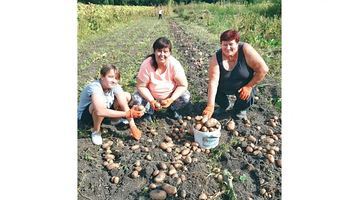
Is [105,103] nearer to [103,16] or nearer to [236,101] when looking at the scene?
[236,101]

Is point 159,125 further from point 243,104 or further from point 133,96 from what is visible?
point 243,104

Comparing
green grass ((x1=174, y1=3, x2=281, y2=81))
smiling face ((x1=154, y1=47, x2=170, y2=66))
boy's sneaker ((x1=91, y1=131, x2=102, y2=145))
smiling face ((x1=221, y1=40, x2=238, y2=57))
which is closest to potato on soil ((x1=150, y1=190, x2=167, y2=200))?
boy's sneaker ((x1=91, y1=131, x2=102, y2=145))

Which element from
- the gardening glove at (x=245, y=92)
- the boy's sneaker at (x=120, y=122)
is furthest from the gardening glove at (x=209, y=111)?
the boy's sneaker at (x=120, y=122)

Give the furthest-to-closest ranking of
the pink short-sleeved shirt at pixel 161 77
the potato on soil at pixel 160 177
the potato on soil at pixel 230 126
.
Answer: the potato on soil at pixel 230 126 → the pink short-sleeved shirt at pixel 161 77 → the potato on soil at pixel 160 177

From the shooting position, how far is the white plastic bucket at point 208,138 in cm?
259

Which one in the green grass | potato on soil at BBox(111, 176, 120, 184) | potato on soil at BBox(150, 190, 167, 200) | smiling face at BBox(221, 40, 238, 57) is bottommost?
potato on soil at BBox(150, 190, 167, 200)

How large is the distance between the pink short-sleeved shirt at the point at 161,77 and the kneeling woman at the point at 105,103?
0.15 meters

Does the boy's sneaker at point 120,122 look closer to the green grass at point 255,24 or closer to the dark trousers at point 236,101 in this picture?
the dark trousers at point 236,101

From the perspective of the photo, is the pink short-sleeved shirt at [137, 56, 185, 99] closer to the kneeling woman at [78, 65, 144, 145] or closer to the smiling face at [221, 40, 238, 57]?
the kneeling woman at [78, 65, 144, 145]

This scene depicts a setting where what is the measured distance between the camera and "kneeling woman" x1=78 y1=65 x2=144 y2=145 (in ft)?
8.48

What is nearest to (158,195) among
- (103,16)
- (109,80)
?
(109,80)

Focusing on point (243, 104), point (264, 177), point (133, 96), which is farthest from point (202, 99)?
point (264, 177)

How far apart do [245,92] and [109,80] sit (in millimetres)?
852

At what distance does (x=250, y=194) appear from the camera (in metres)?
2.32
